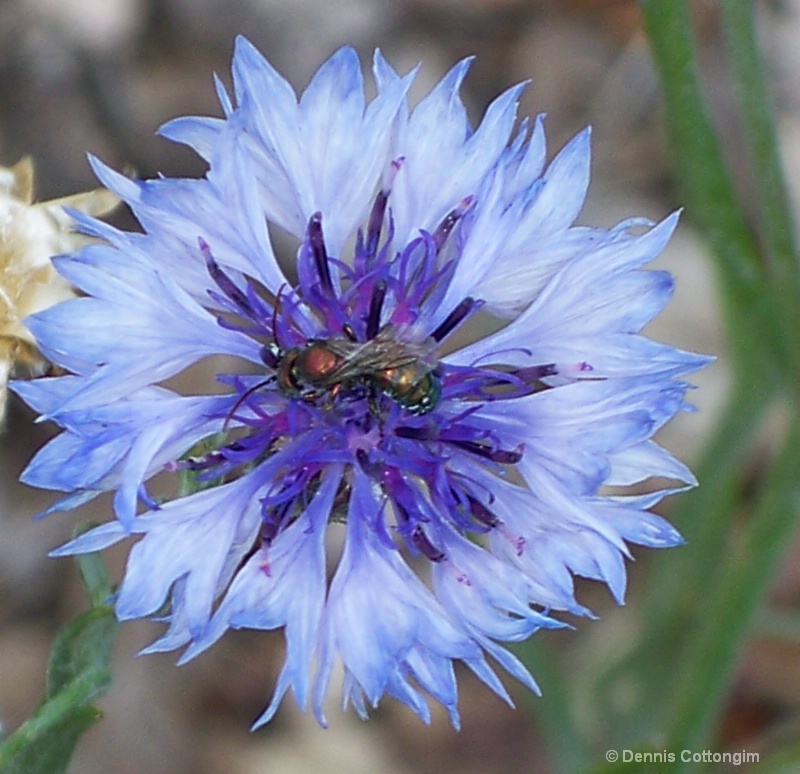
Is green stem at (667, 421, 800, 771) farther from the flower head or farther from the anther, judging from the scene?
the flower head

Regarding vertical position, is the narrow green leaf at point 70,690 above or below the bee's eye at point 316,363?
below

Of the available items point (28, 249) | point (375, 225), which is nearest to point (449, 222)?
point (375, 225)

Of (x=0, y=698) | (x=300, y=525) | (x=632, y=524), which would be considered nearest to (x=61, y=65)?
(x=0, y=698)

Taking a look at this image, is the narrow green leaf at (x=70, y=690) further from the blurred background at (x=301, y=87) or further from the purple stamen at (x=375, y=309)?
A: the blurred background at (x=301, y=87)

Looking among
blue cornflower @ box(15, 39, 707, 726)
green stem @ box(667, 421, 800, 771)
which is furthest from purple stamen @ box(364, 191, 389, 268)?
green stem @ box(667, 421, 800, 771)

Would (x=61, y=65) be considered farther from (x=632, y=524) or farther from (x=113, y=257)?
(x=632, y=524)

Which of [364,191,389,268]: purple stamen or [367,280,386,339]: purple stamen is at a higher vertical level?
[364,191,389,268]: purple stamen

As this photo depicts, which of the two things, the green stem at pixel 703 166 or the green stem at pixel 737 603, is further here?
the green stem at pixel 737 603

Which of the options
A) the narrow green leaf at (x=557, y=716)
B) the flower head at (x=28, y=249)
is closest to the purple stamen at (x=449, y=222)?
the flower head at (x=28, y=249)
